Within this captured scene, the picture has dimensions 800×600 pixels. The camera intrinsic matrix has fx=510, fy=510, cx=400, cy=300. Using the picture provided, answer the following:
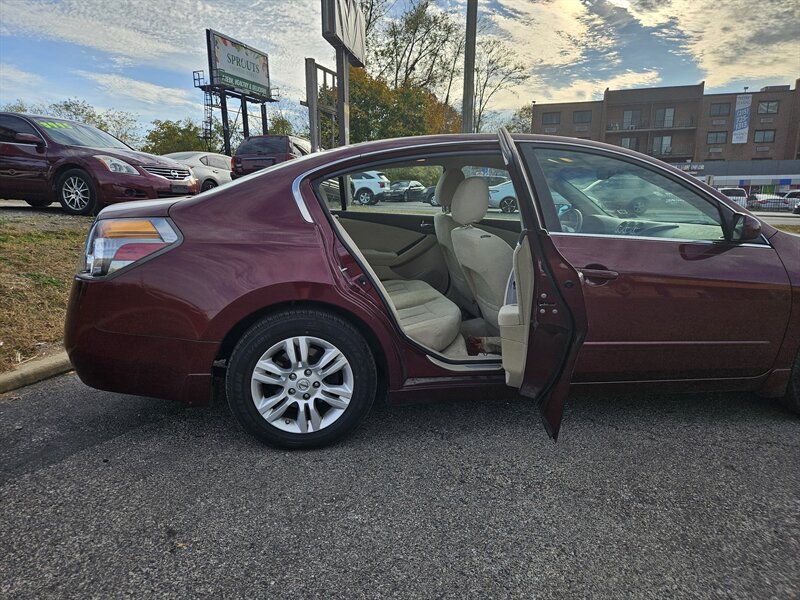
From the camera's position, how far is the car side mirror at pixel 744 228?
8.50 feet

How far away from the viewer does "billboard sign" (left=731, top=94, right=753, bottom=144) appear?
59125mm

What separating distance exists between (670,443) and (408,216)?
2.52 meters

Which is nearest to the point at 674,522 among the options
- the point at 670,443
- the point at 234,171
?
the point at 670,443

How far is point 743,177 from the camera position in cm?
5288

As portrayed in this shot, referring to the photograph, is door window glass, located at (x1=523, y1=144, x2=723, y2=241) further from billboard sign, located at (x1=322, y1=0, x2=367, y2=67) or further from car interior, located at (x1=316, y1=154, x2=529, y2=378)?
billboard sign, located at (x1=322, y1=0, x2=367, y2=67)

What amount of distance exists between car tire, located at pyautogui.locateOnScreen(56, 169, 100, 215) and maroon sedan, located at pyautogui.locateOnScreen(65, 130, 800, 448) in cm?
555

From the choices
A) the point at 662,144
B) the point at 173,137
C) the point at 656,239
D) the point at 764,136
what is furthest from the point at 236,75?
the point at 764,136

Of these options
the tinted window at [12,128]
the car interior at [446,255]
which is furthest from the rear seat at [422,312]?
the tinted window at [12,128]

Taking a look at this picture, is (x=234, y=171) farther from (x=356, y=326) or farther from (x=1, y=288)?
(x=356, y=326)

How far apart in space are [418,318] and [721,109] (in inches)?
2826

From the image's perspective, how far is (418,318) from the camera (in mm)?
2920

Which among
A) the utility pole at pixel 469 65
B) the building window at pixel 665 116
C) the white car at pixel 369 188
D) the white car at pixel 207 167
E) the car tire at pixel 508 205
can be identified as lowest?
the car tire at pixel 508 205

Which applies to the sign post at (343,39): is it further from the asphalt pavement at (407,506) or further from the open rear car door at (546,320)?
the asphalt pavement at (407,506)

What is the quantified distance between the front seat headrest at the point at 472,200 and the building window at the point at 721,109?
7083 cm
